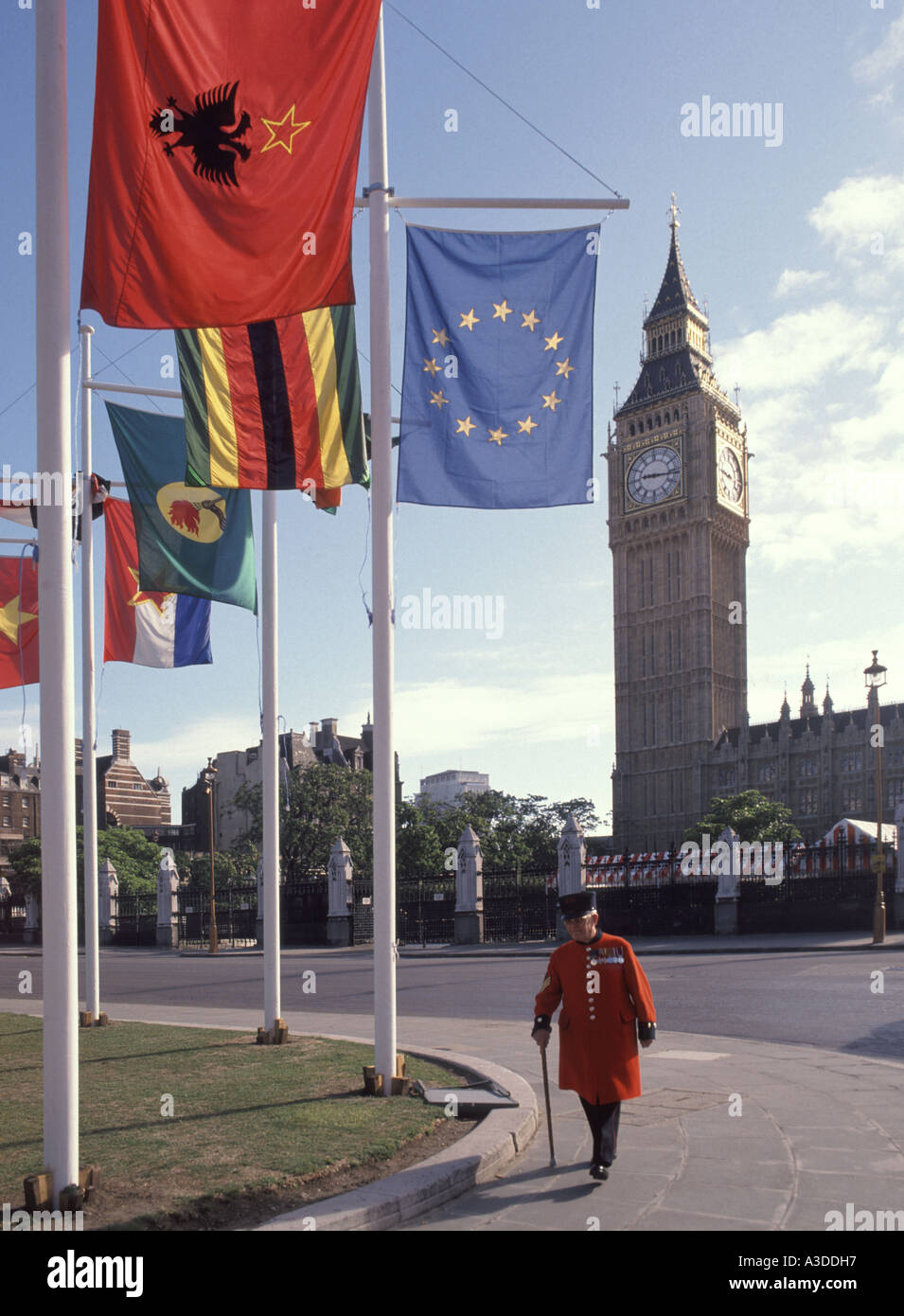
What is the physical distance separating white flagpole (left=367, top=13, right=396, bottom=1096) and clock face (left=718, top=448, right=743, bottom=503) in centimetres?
10603

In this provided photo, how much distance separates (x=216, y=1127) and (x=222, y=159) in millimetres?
5969

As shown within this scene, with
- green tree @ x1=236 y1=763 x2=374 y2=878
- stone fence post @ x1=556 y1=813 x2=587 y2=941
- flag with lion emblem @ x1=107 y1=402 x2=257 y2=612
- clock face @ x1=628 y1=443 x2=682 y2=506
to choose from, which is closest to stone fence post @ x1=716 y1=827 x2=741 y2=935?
stone fence post @ x1=556 y1=813 x2=587 y2=941

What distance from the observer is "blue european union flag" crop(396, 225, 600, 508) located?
9180 millimetres

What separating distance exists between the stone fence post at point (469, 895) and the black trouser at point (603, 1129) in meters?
30.5

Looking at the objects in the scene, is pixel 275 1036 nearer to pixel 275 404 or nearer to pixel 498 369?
pixel 275 404

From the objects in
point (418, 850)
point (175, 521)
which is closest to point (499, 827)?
point (418, 850)

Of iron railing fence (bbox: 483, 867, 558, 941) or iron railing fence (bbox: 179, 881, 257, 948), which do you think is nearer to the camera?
iron railing fence (bbox: 483, 867, 558, 941)

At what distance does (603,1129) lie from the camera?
254 inches

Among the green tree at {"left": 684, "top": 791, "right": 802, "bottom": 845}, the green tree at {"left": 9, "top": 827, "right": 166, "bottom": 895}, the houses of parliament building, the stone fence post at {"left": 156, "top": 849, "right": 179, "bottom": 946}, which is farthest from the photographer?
the houses of parliament building

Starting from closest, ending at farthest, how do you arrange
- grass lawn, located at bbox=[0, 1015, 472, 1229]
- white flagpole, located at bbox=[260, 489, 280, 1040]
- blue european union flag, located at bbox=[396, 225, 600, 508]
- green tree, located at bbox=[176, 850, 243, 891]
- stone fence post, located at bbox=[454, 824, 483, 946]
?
grass lawn, located at bbox=[0, 1015, 472, 1229]
blue european union flag, located at bbox=[396, 225, 600, 508]
white flagpole, located at bbox=[260, 489, 280, 1040]
stone fence post, located at bbox=[454, 824, 483, 946]
green tree, located at bbox=[176, 850, 243, 891]

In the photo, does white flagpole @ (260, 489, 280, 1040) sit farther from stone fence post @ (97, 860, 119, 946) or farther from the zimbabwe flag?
stone fence post @ (97, 860, 119, 946)

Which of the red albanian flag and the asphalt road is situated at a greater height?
the red albanian flag

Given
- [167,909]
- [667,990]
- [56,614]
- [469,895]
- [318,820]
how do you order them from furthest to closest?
[318,820] → [167,909] → [469,895] → [667,990] → [56,614]
